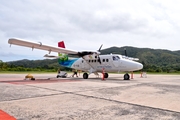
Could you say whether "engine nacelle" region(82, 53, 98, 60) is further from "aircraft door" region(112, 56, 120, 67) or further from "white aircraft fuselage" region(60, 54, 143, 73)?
"aircraft door" region(112, 56, 120, 67)

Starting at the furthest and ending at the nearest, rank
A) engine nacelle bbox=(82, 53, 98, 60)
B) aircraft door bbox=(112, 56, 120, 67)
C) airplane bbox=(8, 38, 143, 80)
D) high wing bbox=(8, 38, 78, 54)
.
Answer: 1. engine nacelle bbox=(82, 53, 98, 60)
2. aircraft door bbox=(112, 56, 120, 67)
3. airplane bbox=(8, 38, 143, 80)
4. high wing bbox=(8, 38, 78, 54)

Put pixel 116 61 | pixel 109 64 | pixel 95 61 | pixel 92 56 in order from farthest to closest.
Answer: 1. pixel 95 61
2. pixel 92 56
3. pixel 109 64
4. pixel 116 61

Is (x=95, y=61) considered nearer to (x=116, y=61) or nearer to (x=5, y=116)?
(x=116, y=61)

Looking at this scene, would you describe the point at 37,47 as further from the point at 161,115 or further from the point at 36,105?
the point at 161,115

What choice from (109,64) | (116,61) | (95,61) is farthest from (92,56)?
(116,61)

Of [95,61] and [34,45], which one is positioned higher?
[34,45]

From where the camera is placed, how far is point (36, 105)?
5.32m

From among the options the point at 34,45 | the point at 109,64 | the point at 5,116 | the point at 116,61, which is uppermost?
the point at 34,45

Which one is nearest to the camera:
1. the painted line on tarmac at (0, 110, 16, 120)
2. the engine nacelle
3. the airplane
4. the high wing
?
the painted line on tarmac at (0, 110, 16, 120)

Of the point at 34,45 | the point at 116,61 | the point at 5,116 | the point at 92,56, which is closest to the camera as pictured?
the point at 5,116

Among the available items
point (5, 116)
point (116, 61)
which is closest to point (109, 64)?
point (116, 61)

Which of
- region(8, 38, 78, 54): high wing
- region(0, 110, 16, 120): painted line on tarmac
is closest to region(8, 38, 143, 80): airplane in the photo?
region(8, 38, 78, 54): high wing

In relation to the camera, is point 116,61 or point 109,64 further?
point 109,64

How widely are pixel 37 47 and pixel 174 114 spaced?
586 inches
